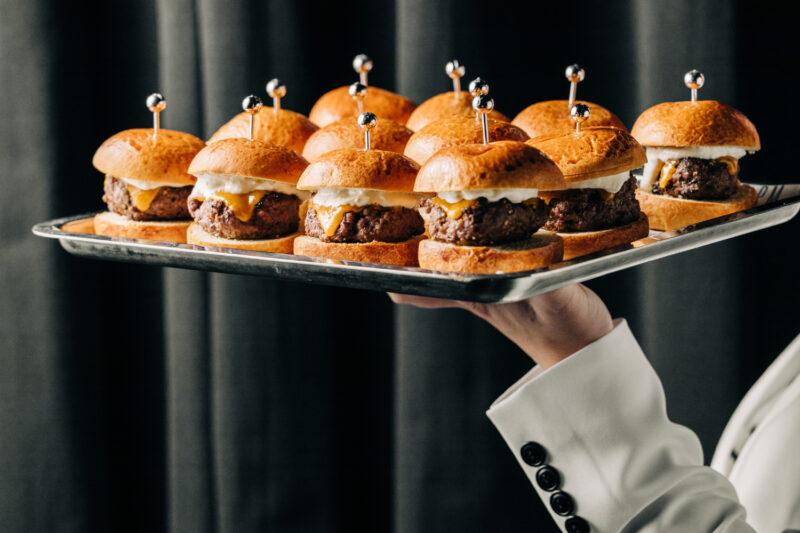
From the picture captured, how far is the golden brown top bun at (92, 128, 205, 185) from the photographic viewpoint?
1.61m

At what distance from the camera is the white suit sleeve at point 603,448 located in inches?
52.7

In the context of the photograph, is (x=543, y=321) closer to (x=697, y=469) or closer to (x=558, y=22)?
(x=697, y=469)

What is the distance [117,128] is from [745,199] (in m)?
1.71

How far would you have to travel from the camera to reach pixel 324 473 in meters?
2.42

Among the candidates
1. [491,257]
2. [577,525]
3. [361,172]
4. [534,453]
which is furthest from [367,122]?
[577,525]

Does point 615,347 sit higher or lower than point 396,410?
higher

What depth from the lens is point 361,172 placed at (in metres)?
1.39

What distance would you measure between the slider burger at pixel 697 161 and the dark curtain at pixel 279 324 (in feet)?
1.21

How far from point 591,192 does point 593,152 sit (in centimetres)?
7

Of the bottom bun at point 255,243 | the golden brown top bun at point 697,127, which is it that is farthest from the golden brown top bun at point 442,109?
the bottom bun at point 255,243

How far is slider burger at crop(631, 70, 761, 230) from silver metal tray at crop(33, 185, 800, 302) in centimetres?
12

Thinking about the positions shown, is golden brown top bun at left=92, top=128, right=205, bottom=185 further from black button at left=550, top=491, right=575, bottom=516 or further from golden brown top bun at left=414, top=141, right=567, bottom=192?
black button at left=550, top=491, right=575, bottom=516

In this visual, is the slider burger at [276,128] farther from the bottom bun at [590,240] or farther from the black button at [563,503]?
the black button at [563,503]

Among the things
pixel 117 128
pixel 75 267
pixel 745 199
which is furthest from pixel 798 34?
pixel 75 267
